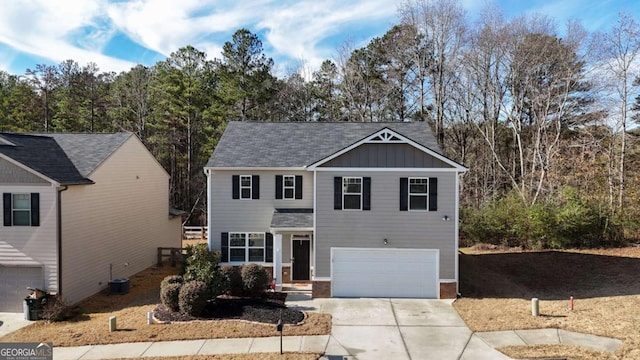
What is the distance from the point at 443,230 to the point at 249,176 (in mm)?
8199

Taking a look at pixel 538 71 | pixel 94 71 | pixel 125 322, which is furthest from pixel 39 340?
pixel 94 71

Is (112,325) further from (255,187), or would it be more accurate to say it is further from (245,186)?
(255,187)

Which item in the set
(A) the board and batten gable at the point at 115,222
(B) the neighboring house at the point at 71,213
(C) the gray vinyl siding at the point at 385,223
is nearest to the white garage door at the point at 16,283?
(B) the neighboring house at the point at 71,213

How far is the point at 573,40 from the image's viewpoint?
26328 millimetres

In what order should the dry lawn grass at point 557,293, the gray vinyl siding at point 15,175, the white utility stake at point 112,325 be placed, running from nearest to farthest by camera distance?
the dry lawn grass at point 557,293
the white utility stake at point 112,325
the gray vinyl siding at point 15,175

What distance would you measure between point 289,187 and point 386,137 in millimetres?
4763

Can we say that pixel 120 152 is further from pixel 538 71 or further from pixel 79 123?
pixel 538 71

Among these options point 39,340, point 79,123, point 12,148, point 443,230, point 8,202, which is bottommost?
point 39,340

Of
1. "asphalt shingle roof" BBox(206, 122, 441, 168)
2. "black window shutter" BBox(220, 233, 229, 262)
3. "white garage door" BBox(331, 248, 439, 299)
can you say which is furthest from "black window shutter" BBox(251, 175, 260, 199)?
"white garage door" BBox(331, 248, 439, 299)

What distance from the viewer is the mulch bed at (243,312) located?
40.2 ft

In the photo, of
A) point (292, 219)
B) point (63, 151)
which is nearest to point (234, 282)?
point (292, 219)

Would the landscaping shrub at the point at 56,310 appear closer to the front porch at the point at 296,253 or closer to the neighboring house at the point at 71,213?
the neighboring house at the point at 71,213

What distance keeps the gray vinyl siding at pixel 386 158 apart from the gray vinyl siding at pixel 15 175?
10287mm

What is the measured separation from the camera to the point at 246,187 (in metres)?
16.9
